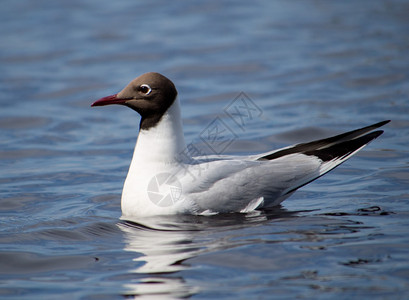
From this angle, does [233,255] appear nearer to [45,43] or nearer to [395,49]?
[395,49]

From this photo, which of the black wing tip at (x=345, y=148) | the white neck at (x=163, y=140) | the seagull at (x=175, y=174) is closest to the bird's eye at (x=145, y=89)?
the seagull at (x=175, y=174)

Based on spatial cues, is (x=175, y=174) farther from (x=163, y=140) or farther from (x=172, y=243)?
(x=172, y=243)

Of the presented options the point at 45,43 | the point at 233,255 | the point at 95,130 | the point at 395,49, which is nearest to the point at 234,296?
the point at 233,255

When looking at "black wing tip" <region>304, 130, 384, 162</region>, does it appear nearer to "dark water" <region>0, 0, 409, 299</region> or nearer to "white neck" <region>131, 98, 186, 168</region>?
"dark water" <region>0, 0, 409, 299</region>

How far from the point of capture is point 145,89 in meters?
6.94

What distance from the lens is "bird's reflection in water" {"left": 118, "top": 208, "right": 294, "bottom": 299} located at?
5359mm

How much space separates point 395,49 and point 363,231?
31.8 feet

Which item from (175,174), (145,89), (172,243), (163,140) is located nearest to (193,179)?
(175,174)

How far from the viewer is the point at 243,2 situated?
68.2ft

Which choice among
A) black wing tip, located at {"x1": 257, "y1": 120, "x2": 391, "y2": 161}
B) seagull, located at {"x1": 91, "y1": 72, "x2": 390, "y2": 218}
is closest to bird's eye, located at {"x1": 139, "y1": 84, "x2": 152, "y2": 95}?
seagull, located at {"x1": 91, "y1": 72, "x2": 390, "y2": 218}

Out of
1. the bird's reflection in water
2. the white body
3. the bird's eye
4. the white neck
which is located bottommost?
the bird's reflection in water

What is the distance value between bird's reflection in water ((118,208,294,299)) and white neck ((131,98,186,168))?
65 centimetres

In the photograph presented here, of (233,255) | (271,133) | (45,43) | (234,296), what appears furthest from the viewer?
(45,43)

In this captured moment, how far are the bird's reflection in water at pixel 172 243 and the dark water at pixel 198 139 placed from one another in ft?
0.07
